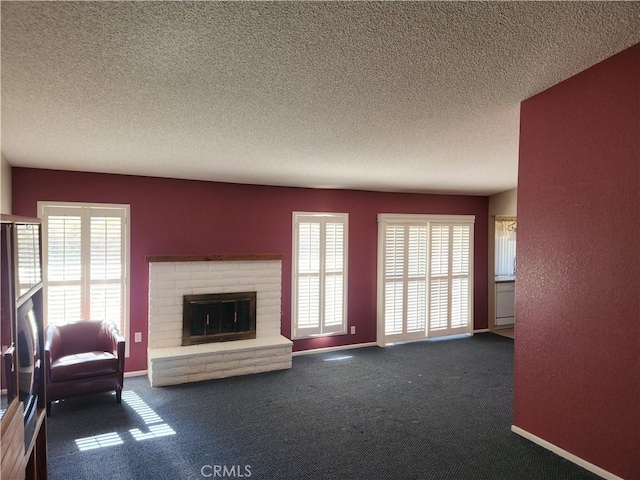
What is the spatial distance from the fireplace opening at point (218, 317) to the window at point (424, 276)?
6.80ft

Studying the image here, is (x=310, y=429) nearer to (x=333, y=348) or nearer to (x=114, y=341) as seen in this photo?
(x=114, y=341)

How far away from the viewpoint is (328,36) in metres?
1.98

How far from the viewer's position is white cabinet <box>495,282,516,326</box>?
7258 millimetres

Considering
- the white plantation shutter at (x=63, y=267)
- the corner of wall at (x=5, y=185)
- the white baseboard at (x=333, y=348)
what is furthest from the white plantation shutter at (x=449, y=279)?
the corner of wall at (x=5, y=185)

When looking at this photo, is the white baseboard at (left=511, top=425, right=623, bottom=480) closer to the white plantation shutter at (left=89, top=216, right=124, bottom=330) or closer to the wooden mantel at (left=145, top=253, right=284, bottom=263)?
the wooden mantel at (left=145, top=253, right=284, bottom=263)

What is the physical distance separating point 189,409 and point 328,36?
336 cm

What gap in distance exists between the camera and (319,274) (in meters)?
5.91

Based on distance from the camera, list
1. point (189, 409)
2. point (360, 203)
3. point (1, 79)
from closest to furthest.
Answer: point (1, 79) → point (189, 409) → point (360, 203)

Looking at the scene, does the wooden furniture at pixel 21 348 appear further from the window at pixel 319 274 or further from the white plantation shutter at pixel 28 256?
the window at pixel 319 274

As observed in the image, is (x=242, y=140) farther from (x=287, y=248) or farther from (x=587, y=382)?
(x=587, y=382)

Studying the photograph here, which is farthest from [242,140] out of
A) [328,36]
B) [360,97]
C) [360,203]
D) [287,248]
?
[360,203]

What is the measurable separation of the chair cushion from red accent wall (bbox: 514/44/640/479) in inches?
138

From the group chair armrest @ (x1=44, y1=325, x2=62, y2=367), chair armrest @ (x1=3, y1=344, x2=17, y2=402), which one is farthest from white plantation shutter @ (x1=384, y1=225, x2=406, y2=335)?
chair armrest @ (x1=3, y1=344, x2=17, y2=402)

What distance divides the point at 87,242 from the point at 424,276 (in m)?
4.65
